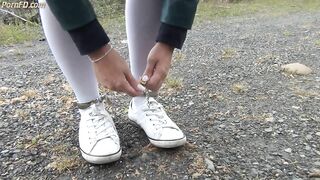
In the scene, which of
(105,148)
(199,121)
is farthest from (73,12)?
(199,121)

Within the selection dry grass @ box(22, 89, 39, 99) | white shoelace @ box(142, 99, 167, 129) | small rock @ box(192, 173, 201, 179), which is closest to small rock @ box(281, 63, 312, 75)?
white shoelace @ box(142, 99, 167, 129)

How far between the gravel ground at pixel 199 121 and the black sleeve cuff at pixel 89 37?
50cm

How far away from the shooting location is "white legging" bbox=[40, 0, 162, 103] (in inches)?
51.6

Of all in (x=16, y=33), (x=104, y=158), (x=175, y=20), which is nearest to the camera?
(x=175, y=20)

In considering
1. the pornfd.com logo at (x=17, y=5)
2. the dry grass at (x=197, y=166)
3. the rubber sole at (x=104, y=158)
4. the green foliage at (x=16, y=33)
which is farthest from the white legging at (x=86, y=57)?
the pornfd.com logo at (x=17, y=5)

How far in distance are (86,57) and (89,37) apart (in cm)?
38

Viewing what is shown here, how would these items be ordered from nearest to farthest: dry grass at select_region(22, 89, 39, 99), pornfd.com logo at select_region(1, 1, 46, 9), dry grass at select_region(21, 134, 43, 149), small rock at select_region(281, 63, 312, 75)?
dry grass at select_region(21, 134, 43, 149), dry grass at select_region(22, 89, 39, 99), small rock at select_region(281, 63, 312, 75), pornfd.com logo at select_region(1, 1, 46, 9)

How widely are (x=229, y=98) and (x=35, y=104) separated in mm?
1064

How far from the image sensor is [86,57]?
138 centimetres

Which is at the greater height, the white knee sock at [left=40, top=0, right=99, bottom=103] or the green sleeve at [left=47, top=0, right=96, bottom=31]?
the green sleeve at [left=47, top=0, right=96, bottom=31]

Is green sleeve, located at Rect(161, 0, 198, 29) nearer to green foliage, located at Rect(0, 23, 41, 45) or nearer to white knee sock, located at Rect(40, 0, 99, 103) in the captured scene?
white knee sock, located at Rect(40, 0, 99, 103)

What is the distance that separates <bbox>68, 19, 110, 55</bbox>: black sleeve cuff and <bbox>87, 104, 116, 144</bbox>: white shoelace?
1.40 ft

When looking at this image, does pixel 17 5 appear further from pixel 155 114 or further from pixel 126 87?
pixel 126 87

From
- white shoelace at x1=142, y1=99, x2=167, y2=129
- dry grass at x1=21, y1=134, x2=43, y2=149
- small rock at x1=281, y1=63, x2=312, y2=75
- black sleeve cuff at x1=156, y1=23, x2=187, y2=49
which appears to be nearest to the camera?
black sleeve cuff at x1=156, y1=23, x2=187, y2=49
